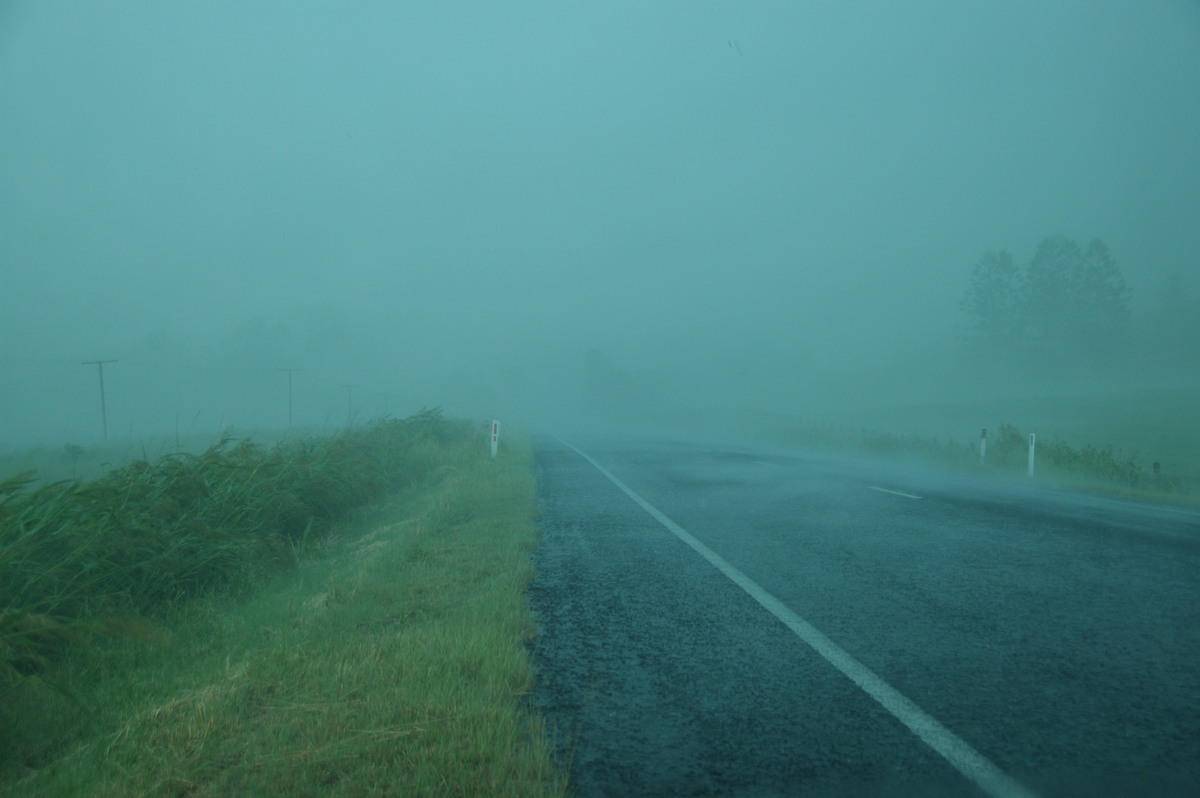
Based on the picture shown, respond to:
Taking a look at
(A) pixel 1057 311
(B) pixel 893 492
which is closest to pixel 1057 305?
(A) pixel 1057 311

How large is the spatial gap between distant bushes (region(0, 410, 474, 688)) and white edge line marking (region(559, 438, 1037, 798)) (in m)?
4.26

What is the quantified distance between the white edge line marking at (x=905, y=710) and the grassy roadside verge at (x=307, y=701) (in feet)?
5.54

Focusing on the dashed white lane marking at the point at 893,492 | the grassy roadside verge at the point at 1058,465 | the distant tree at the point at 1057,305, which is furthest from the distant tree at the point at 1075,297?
the dashed white lane marking at the point at 893,492

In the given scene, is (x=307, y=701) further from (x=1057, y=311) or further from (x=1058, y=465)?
A: (x=1057, y=311)

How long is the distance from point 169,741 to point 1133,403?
206 ft

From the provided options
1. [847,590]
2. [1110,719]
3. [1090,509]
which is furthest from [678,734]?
[1090,509]

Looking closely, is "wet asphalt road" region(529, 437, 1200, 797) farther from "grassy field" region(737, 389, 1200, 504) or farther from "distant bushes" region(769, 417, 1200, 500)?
"grassy field" region(737, 389, 1200, 504)

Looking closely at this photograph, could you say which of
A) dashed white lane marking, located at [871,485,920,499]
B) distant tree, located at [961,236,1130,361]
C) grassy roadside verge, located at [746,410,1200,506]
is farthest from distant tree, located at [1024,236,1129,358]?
dashed white lane marking, located at [871,485,920,499]

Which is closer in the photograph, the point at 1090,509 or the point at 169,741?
the point at 169,741

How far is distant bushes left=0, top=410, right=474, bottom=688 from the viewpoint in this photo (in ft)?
17.5

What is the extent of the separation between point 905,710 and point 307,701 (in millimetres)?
2931

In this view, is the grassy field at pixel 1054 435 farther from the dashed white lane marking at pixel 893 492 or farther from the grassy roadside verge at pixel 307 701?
the grassy roadside verge at pixel 307 701

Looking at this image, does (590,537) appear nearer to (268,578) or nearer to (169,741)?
(268,578)

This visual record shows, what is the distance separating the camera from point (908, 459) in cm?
2470
